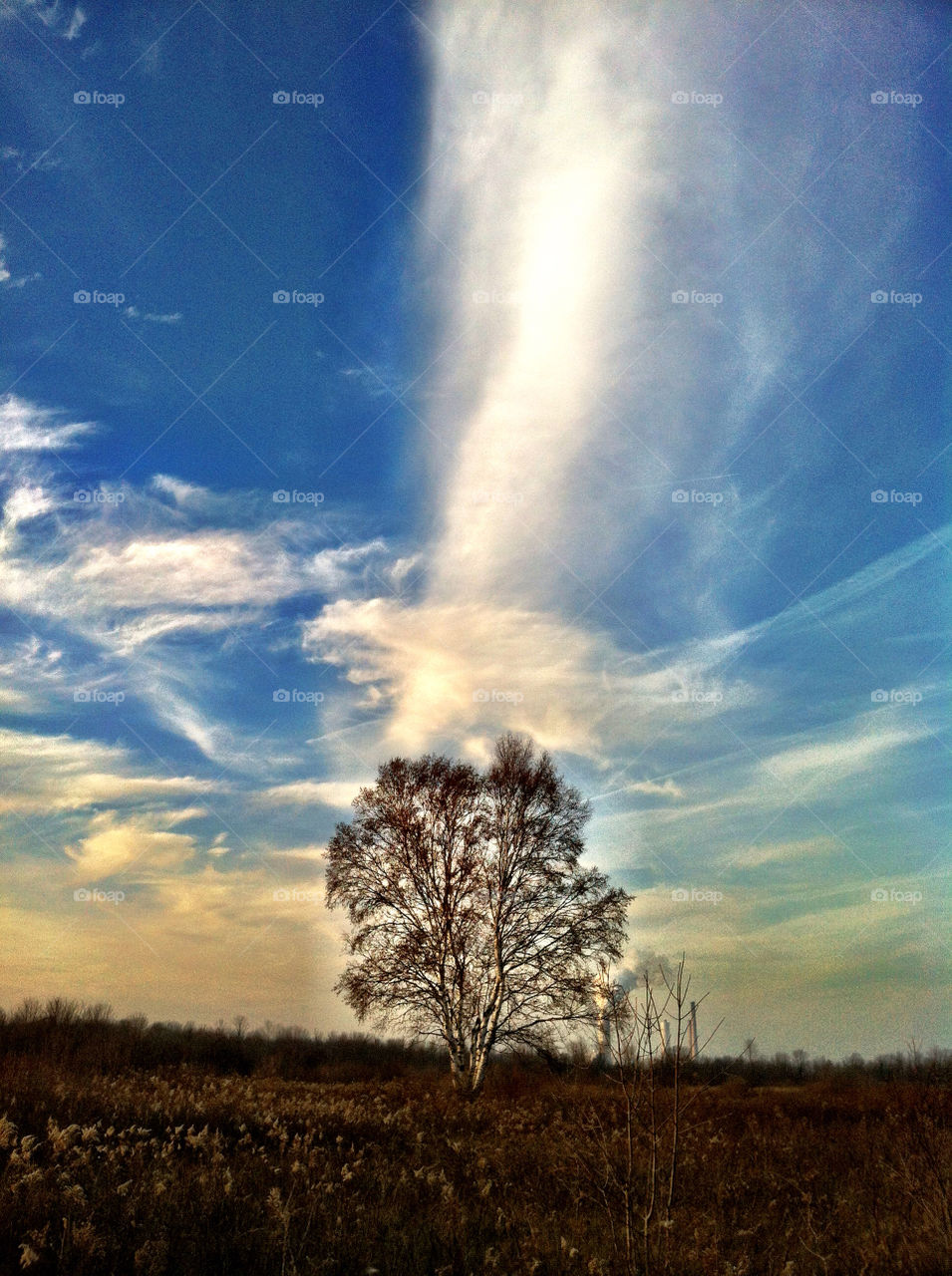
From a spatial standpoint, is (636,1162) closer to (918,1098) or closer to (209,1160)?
(209,1160)

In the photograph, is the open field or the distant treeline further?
the distant treeline

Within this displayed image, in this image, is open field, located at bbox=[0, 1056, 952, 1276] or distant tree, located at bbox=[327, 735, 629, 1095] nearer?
open field, located at bbox=[0, 1056, 952, 1276]

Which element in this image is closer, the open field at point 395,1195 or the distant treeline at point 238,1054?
the open field at point 395,1195

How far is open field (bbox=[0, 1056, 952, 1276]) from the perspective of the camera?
6.61 meters

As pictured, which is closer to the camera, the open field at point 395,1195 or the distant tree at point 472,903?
the open field at point 395,1195

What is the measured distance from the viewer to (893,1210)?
1053cm

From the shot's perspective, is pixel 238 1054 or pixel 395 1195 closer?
pixel 395 1195

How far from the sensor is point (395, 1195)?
860 centimetres

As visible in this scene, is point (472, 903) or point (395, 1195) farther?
point (472, 903)

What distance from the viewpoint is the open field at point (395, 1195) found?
661cm

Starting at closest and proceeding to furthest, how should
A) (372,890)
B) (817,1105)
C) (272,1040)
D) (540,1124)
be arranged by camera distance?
(540,1124) → (817,1105) → (372,890) → (272,1040)

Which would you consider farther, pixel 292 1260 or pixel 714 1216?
pixel 714 1216

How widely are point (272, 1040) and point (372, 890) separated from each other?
33.7 ft

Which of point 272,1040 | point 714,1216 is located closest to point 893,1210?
point 714,1216
